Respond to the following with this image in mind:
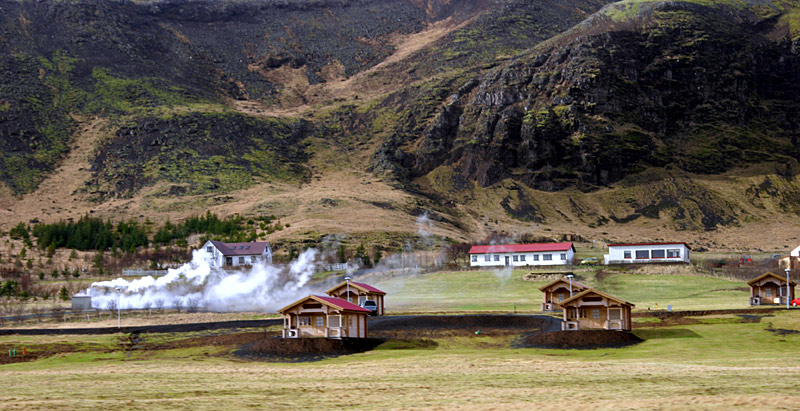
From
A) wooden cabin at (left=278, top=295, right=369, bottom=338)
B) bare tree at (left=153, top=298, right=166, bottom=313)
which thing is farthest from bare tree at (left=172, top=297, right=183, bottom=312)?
wooden cabin at (left=278, top=295, right=369, bottom=338)

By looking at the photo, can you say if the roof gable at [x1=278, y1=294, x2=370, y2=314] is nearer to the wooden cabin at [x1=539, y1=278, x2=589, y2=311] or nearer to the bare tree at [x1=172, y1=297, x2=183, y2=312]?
the wooden cabin at [x1=539, y1=278, x2=589, y2=311]

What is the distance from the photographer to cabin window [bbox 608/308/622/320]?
168 feet

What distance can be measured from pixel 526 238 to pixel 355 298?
263 ft

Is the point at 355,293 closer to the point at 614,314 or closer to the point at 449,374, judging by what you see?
the point at 614,314

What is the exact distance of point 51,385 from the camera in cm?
3238

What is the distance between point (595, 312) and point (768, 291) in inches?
829

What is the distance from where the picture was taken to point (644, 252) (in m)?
106

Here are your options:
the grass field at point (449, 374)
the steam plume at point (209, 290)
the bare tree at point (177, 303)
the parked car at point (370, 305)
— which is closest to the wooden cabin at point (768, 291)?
the grass field at point (449, 374)

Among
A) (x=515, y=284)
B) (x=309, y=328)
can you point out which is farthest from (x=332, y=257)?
(x=309, y=328)

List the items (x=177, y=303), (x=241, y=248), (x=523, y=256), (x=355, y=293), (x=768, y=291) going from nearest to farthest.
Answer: (x=355, y=293) → (x=768, y=291) → (x=177, y=303) → (x=523, y=256) → (x=241, y=248)

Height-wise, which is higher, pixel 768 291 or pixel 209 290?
pixel 209 290

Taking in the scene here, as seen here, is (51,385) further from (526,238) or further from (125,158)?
(125,158)

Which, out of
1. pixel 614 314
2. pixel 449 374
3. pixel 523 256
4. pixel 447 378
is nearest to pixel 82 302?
pixel 614 314

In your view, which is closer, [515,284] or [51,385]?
[51,385]
